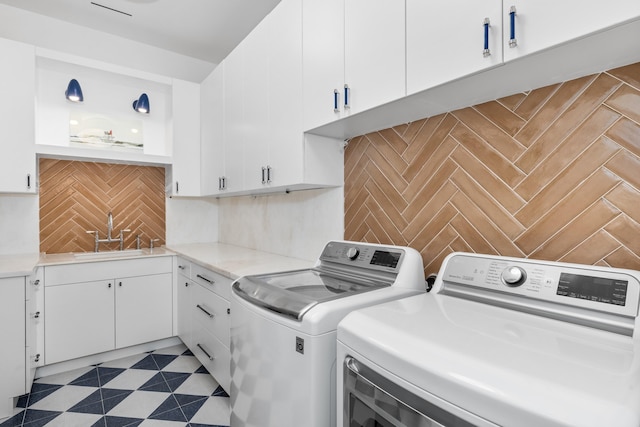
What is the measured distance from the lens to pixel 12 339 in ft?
6.64

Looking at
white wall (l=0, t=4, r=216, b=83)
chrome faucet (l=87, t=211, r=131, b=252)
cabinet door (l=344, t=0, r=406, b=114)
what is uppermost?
white wall (l=0, t=4, r=216, b=83)

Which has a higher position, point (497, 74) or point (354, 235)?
point (497, 74)

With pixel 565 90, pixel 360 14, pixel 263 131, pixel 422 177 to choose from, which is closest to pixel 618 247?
pixel 565 90

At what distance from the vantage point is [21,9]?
2.70 metres

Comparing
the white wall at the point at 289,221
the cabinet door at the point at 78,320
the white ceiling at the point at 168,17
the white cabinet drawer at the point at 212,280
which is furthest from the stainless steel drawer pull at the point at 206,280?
the white ceiling at the point at 168,17

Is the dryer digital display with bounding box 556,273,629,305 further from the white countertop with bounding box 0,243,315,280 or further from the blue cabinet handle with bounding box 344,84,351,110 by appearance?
the white countertop with bounding box 0,243,315,280

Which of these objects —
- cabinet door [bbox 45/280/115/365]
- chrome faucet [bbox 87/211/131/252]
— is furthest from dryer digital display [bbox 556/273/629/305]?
chrome faucet [bbox 87/211/131/252]

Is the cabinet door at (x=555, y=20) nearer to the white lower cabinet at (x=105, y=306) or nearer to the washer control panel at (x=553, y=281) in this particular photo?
the washer control panel at (x=553, y=281)

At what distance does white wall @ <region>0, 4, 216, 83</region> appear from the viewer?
106 inches

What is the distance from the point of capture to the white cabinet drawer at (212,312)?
2016 millimetres

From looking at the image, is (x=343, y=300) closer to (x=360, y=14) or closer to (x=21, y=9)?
(x=360, y=14)

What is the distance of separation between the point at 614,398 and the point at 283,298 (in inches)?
36.5

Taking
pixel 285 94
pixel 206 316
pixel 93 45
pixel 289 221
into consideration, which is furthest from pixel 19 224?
pixel 285 94

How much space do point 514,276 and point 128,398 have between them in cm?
235
